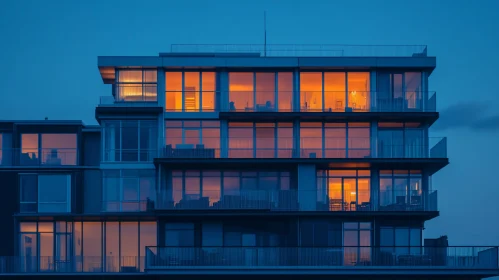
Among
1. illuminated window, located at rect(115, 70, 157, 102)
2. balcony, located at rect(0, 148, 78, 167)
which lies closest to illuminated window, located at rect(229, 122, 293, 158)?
illuminated window, located at rect(115, 70, 157, 102)

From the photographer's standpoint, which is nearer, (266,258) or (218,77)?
(266,258)

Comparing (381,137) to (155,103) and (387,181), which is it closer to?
(387,181)

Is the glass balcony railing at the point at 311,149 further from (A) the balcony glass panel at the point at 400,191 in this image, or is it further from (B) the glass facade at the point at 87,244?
(B) the glass facade at the point at 87,244

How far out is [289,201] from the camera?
150 feet

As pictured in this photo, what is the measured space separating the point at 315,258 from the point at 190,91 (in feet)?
37.3

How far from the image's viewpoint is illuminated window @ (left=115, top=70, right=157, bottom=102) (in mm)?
47250

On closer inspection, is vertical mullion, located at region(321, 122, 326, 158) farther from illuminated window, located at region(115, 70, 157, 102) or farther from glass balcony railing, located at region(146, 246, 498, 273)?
illuminated window, located at region(115, 70, 157, 102)

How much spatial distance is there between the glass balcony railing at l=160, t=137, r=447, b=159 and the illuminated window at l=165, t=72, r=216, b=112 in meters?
1.87

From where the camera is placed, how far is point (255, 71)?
47.4m

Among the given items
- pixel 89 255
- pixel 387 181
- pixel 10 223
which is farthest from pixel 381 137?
pixel 10 223

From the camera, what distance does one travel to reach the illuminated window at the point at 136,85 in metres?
47.2

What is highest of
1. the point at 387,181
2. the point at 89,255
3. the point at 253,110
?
the point at 253,110

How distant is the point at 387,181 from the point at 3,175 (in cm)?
2097

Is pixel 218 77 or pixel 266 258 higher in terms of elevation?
pixel 218 77
